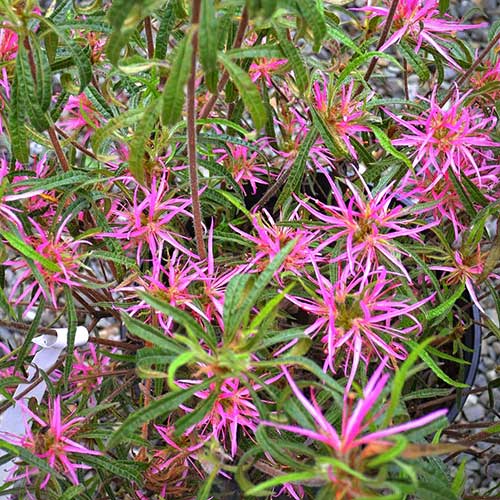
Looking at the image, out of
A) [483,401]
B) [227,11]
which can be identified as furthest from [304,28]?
[483,401]

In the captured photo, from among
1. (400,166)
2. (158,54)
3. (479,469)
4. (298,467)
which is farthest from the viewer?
(479,469)

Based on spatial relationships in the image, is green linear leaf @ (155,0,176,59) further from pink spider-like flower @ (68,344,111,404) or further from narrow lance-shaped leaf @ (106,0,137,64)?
pink spider-like flower @ (68,344,111,404)

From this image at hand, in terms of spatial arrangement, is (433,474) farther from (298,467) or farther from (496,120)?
(496,120)

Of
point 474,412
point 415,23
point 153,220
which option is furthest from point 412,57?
point 474,412

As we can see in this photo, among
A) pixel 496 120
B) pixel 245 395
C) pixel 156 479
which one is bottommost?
pixel 156 479

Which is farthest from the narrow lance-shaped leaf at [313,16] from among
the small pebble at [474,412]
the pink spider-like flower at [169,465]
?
the small pebble at [474,412]

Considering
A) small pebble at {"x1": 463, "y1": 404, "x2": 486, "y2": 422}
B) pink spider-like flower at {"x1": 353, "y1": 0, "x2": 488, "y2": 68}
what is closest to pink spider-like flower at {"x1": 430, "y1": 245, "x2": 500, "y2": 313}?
pink spider-like flower at {"x1": 353, "y1": 0, "x2": 488, "y2": 68}

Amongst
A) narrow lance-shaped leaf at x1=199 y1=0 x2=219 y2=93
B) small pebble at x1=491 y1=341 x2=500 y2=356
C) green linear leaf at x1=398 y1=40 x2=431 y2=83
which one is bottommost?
small pebble at x1=491 y1=341 x2=500 y2=356

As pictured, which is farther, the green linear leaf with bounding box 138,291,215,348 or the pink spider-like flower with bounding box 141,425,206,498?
the pink spider-like flower with bounding box 141,425,206,498
